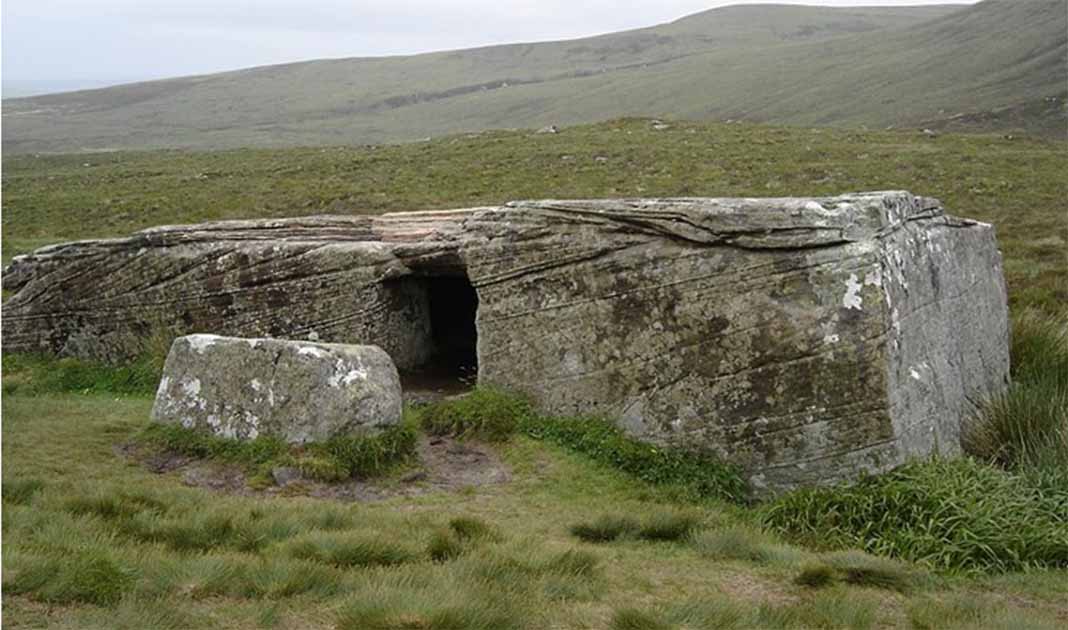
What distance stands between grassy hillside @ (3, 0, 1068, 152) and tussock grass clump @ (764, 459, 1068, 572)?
62.2 metres

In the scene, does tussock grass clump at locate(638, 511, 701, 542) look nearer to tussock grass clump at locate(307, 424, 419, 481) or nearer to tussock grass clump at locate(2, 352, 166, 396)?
tussock grass clump at locate(307, 424, 419, 481)

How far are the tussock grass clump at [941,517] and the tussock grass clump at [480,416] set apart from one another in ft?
10.6

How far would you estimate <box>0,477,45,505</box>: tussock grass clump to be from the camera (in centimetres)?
834

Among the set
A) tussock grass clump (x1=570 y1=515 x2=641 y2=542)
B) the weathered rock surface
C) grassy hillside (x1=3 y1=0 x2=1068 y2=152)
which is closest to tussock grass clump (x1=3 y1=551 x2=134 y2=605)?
tussock grass clump (x1=570 y1=515 x2=641 y2=542)

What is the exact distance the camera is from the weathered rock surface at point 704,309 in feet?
32.0

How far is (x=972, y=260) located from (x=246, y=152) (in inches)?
2209

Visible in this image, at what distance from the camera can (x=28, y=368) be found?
46.7 ft

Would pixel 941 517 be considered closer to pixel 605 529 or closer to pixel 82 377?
pixel 605 529

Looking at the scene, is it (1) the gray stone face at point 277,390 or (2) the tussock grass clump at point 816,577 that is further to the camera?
(1) the gray stone face at point 277,390

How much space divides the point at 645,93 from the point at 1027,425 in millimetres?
123362

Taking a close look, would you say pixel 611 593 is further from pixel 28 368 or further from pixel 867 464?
pixel 28 368

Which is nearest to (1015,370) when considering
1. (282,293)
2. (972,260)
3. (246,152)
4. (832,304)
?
(972,260)

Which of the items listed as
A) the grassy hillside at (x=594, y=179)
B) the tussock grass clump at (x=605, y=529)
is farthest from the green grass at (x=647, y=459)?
the grassy hillside at (x=594, y=179)

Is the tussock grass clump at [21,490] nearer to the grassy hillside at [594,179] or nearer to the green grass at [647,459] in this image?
the green grass at [647,459]
